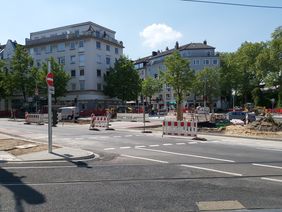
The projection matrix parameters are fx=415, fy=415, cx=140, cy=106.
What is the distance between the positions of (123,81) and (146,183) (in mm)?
68483

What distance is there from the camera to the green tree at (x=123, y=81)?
7775cm

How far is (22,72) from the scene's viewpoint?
7625 centimetres

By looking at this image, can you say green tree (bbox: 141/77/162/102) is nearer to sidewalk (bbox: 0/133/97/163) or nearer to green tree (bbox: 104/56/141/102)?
green tree (bbox: 104/56/141/102)

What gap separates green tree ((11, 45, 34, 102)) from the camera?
75625mm

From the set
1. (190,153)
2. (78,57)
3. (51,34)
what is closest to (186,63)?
(78,57)

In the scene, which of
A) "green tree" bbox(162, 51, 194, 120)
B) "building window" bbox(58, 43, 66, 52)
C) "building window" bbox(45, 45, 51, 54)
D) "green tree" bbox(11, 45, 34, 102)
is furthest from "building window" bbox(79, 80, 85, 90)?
"green tree" bbox(162, 51, 194, 120)

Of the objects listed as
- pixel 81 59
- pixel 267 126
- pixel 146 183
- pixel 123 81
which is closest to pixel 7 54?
pixel 81 59

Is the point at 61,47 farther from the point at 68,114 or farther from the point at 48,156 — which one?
the point at 48,156

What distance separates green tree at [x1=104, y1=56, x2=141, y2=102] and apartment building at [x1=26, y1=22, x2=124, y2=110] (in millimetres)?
2917

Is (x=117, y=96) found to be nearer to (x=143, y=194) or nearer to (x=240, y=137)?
(x=240, y=137)

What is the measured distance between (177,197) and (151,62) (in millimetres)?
111027

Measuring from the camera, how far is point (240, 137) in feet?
76.5

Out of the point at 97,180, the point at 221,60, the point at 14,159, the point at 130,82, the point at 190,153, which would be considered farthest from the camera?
the point at 221,60

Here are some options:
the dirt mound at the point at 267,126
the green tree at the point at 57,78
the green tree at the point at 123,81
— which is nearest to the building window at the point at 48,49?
the green tree at the point at 57,78
